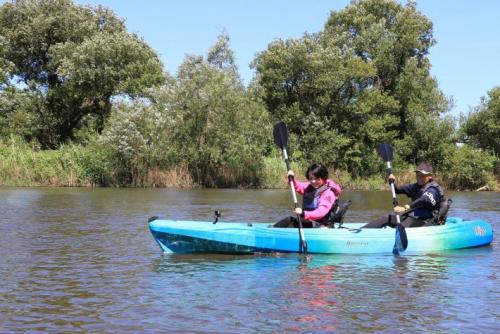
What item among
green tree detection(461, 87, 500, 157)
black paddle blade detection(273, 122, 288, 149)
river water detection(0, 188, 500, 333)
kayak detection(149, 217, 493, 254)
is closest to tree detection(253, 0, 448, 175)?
green tree detection(461, 87, 500, 157)

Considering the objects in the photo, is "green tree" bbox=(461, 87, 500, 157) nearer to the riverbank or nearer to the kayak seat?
the riverbank

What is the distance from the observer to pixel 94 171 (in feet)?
113

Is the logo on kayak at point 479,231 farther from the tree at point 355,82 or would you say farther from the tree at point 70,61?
the tree at point 70,61

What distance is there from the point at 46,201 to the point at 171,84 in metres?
15.6

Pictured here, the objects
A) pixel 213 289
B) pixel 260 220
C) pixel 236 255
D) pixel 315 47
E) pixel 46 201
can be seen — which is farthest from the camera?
→ pixel 315 47

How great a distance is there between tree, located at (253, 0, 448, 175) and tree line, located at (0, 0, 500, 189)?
9cm

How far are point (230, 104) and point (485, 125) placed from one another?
59.1 ft

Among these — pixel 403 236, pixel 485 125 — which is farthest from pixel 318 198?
pixel 485 125

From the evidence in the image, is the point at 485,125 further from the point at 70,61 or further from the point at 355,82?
the point at 70,61

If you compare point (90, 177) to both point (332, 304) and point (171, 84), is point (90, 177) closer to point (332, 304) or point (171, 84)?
point (171, 84)

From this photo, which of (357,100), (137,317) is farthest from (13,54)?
(137,317)

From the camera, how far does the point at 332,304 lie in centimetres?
690

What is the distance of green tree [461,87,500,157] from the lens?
4250cm

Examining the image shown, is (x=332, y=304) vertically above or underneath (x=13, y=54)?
underneath
